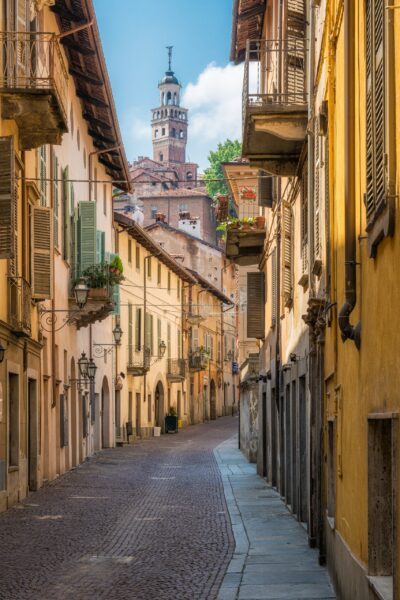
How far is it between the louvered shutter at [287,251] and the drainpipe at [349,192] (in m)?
10.8

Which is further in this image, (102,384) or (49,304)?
(102,384)

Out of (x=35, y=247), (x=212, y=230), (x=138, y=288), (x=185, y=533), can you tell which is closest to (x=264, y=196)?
(x=35, y=247)

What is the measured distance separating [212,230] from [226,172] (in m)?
64.6

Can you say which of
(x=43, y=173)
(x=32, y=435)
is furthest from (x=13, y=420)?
(x=43, y=173)

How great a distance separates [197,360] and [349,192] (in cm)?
6180

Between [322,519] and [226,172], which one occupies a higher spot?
[226,172]

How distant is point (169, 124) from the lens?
183125 mm

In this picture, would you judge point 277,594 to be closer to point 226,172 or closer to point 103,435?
point 226,172

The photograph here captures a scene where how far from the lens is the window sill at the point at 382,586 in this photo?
6.93 meters

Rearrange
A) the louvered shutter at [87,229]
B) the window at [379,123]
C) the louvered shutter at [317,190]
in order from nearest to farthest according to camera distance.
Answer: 1. the window at [379,123]
2. the louvered shutter at [317,190]
3. the louvered shutter at [87,229]

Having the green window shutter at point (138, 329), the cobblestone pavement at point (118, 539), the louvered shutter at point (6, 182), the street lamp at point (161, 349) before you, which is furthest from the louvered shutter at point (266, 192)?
the street lamp at point (161, 349)

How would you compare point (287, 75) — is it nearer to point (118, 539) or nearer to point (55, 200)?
point (118, 539)

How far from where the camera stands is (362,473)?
8.45 metres

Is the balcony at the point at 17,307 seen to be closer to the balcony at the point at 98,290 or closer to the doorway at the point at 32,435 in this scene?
the doorway at the point at 32,435
